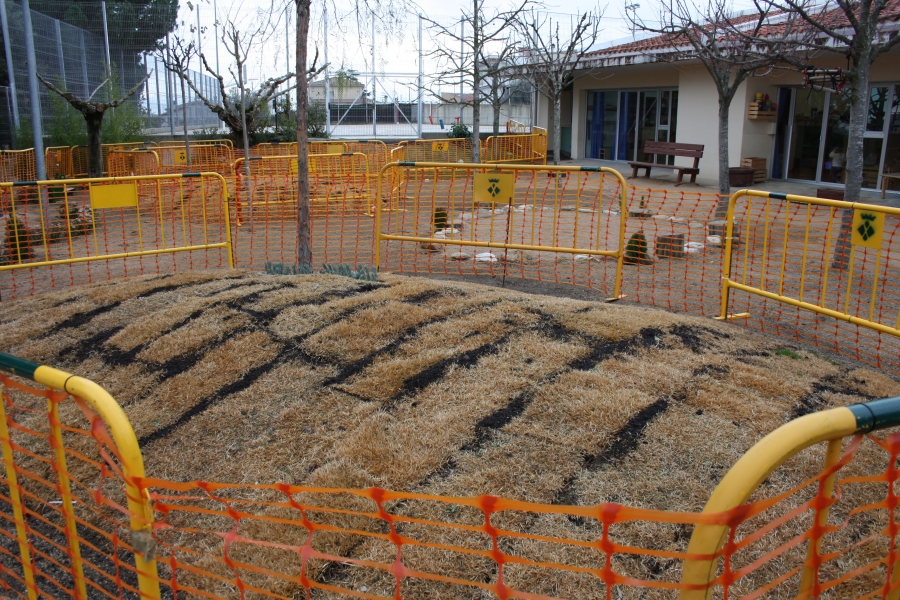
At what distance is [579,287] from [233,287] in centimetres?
399

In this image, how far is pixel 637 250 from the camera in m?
9.71

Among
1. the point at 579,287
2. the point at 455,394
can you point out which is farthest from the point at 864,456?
the point at 579,287

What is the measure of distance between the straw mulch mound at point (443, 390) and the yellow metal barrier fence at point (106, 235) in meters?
1.84

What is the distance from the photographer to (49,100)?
802 inches

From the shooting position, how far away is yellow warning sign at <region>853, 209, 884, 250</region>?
561cm

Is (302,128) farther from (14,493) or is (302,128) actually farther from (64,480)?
(64,480)

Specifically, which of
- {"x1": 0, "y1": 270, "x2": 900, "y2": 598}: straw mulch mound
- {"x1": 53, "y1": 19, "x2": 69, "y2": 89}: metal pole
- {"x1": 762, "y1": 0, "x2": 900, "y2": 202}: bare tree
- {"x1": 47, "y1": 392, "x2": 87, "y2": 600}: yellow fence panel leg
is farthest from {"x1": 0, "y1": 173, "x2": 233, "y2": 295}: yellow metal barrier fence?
{"x1": 762, "y1": 0, "x2": 900, "y2": 202}: bare tree

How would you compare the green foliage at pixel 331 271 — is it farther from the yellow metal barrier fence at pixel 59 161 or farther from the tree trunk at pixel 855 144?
the yellow metal barrier fence at pixel 59 161

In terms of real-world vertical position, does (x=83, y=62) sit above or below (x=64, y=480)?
above

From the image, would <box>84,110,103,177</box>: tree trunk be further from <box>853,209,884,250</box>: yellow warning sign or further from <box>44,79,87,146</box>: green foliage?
<box>853,209,884,250</box>: yellow warning sign

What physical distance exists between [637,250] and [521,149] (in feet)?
49.1

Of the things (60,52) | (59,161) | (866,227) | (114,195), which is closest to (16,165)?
(59,161)

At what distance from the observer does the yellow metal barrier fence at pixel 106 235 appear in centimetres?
772

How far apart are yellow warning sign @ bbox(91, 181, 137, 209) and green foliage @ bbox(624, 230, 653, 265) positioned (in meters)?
6.05
